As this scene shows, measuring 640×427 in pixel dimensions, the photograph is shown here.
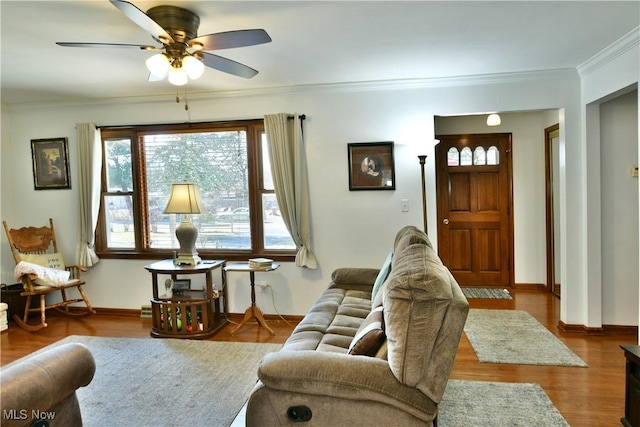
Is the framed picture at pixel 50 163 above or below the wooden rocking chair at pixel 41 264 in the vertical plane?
above

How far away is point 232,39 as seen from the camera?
219 centimetres

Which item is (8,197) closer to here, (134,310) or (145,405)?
(134,310)

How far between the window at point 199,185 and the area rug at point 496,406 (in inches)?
85.7

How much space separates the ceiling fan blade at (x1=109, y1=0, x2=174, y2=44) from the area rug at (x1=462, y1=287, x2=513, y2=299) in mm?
4360

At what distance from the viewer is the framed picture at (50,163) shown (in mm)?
4562

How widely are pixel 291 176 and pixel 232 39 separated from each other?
1.97 m

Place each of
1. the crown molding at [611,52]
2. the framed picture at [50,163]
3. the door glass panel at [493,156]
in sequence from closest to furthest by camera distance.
Answer: 1. the crown molding at [611,52]
2. the framed picture at [50,163]
3. the door glass panel at [493,156]

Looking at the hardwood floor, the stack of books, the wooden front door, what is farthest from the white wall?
the stack of books

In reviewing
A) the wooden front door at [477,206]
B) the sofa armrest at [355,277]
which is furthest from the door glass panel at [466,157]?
the sofa armrest at [355,277]

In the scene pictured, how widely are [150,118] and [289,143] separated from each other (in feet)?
5.27

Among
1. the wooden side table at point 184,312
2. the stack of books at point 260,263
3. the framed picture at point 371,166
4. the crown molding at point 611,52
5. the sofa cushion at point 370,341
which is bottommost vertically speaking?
the wooden side table at point 184,312

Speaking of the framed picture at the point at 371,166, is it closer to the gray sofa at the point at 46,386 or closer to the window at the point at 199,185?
the window at the point at 199,185

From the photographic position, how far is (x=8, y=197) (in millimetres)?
4660

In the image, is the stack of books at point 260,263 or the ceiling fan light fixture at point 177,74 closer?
the ceiling fan light fixture at point 177,74
